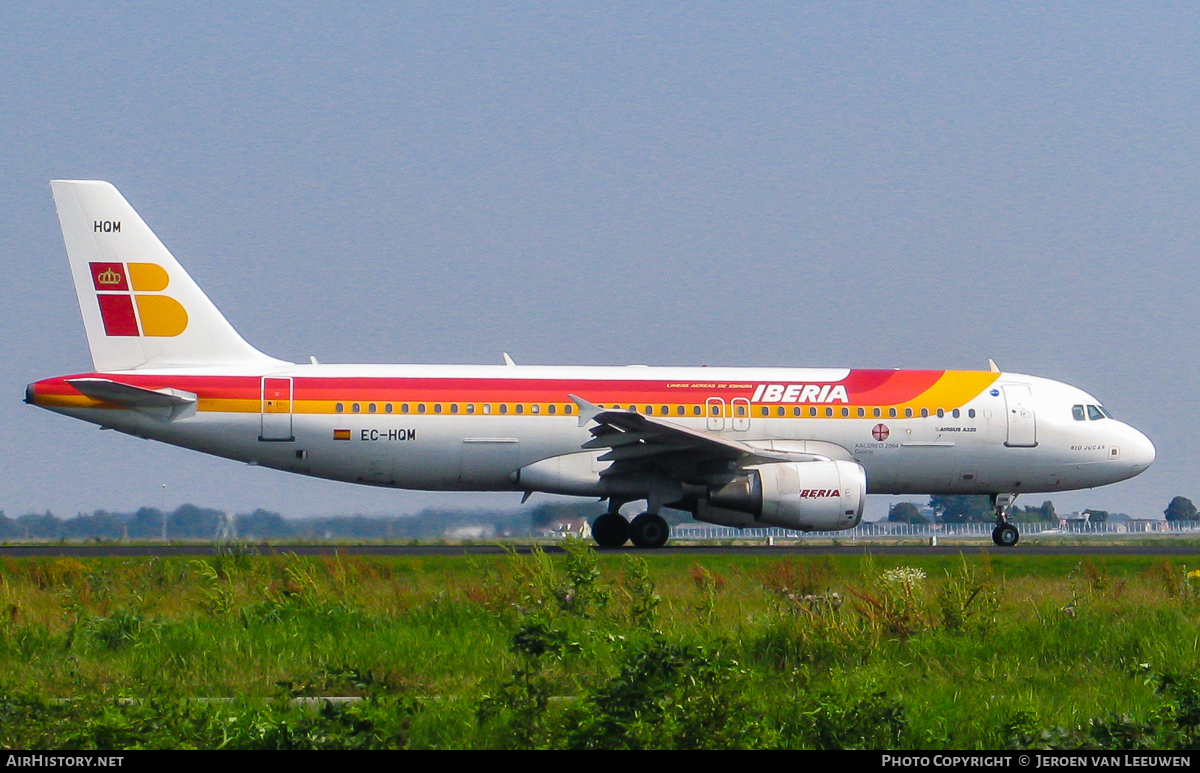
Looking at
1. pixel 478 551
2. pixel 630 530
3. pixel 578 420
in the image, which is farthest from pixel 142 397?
pixel 630 530

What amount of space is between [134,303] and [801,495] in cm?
1299

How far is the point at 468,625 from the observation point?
1198 centimetres

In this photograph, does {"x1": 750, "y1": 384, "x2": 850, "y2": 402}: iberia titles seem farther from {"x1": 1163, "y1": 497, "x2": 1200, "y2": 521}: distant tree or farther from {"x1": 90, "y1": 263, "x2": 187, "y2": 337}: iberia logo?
{"x1": 1163, "y1": 497, "x2": 1200, "y2": 521}: distant tree

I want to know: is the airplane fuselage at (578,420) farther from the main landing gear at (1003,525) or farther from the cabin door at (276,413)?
the main landing gear at (1003,525)

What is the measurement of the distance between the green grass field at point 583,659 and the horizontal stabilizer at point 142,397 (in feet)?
18.8

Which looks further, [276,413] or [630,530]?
[630,530]

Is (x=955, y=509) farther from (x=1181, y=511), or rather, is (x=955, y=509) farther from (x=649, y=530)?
(x=649, y=530)

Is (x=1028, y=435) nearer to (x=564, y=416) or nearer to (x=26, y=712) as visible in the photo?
(x=564, y=416)

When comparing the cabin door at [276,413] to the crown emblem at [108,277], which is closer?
the cabin door at [276,413]

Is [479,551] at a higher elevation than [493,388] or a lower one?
lower

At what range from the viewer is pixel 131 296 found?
2400 centimetres

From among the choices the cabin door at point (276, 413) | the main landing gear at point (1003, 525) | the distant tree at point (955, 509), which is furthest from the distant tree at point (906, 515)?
the cabin door at point (276, 413)

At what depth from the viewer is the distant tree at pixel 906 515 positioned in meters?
39.0
